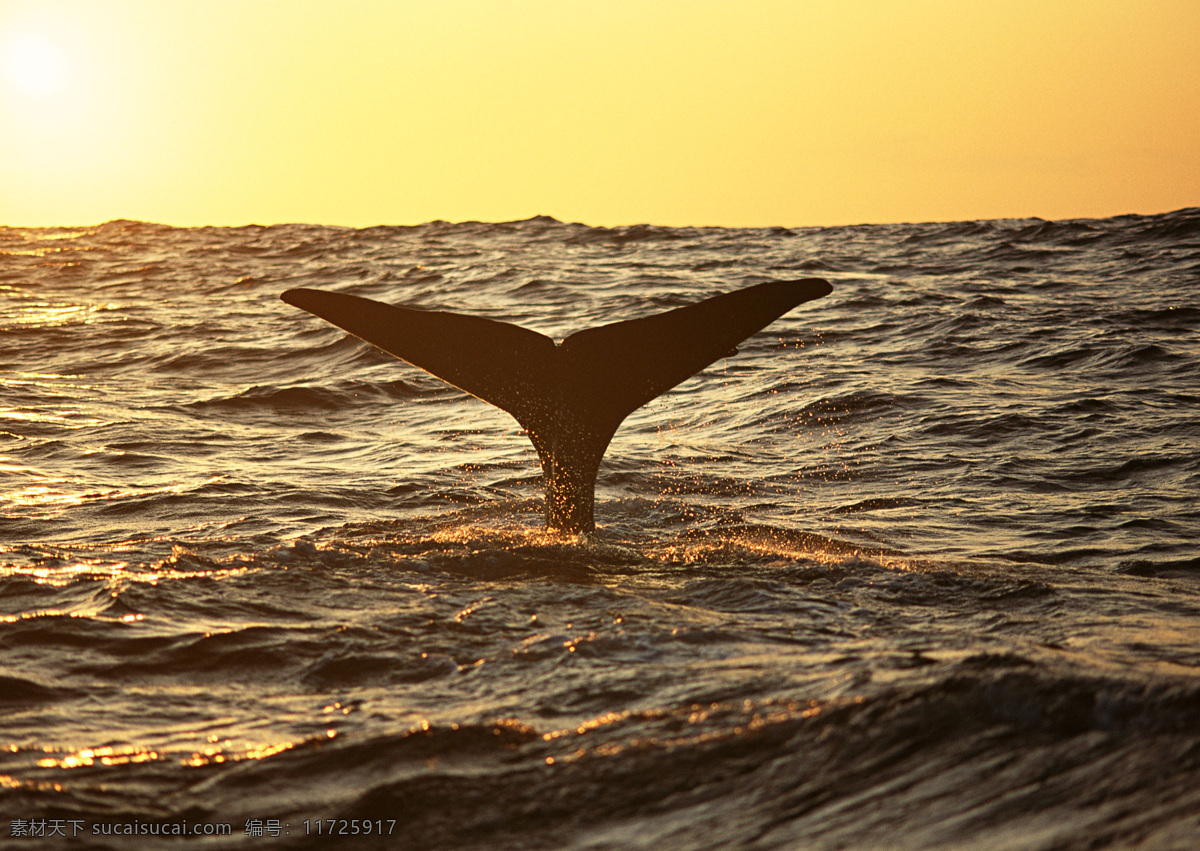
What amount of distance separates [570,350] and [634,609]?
208cm

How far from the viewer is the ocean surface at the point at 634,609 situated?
426cm

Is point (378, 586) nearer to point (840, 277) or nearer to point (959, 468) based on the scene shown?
point (959, 468)

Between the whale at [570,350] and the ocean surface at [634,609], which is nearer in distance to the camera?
the ocean surface at [634,609]

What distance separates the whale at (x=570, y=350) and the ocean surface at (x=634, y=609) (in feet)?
3.39

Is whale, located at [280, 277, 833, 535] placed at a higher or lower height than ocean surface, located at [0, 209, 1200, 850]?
higher

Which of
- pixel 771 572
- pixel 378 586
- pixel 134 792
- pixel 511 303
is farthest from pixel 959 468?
pixel 511 303

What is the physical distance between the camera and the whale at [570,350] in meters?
7.86

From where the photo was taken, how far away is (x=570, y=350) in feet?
26.5

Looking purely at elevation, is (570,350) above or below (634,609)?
above

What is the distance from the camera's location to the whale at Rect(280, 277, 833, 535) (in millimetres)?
7855

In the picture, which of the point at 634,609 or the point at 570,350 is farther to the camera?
the point at 570,350

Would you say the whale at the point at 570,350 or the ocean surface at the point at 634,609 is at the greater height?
the whale at the point at 570,350

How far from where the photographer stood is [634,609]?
6812mm

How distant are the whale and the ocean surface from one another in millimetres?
1034
